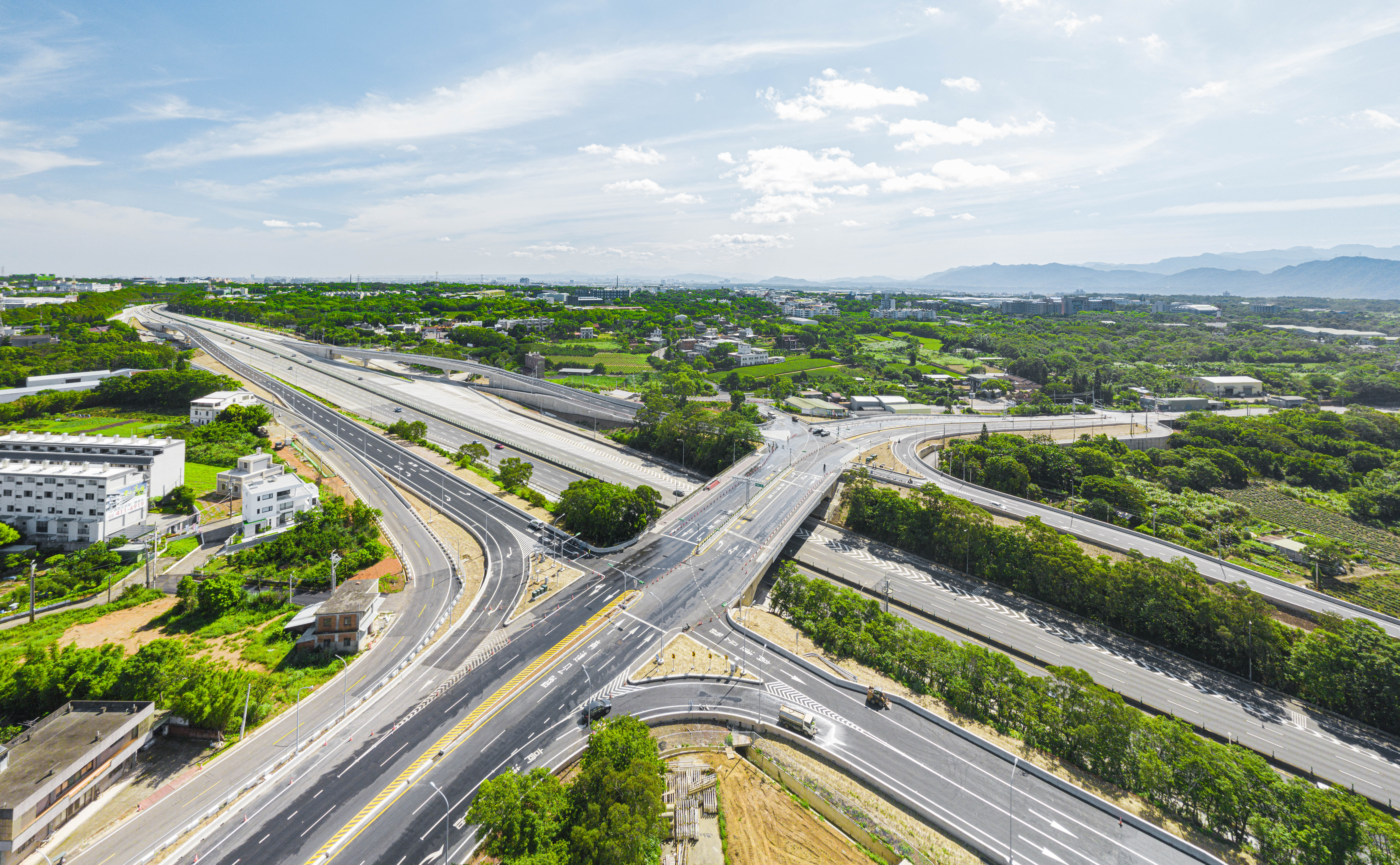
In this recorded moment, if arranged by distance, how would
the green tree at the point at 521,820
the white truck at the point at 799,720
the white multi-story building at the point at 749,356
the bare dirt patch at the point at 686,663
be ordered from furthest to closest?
the white multi-story building at the point at 749,356
the bare dirt patch at the point at 686,663
the white truck at the point at 799,720
the green tree at the point at 521,820

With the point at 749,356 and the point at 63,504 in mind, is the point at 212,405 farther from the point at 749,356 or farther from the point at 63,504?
the point at 749,356

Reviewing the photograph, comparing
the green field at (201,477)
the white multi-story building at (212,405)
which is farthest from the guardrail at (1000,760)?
the white multi-story building at (212,405)

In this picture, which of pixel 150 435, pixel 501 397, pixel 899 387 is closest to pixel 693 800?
pixel 150 435

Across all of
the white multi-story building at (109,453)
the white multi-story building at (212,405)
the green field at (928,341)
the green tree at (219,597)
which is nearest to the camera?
the green tree at (219,597)

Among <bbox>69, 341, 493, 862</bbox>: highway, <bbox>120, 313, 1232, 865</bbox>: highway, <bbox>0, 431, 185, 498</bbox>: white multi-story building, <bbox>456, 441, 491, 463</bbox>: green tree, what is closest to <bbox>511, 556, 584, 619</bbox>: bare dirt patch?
<bbox>120, 313, 1232, 865</bbox>: highway

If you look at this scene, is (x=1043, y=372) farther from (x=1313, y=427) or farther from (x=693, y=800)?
(x=693, y=800)

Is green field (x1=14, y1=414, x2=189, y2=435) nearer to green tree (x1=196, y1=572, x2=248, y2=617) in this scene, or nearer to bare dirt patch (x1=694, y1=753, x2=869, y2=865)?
green tree (x1=196, y1=572, x2=248, y2=617)

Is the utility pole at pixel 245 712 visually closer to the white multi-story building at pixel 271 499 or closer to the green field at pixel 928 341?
the white multi-story building at pixel 271 499
